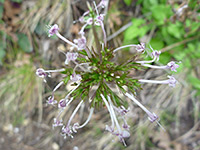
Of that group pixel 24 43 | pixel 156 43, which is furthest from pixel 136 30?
pixel 24 43

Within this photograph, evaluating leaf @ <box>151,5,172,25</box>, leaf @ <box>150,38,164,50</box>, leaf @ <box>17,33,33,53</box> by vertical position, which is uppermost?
leaf @ <box>17,33,33,53</box>

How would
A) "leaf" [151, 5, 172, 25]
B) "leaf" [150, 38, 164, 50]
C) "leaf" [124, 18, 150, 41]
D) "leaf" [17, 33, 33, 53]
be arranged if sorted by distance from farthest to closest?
"leaf" [17, 33, 33, 53] < "leaf" [150, 38, 164, 50] < "leaf" [124, 18, 150, 41] < "leaf" [151, 5, 172, 25]

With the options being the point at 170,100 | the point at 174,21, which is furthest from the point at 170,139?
the point at 174,21

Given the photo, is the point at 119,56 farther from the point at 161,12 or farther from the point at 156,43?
the point at 161,12

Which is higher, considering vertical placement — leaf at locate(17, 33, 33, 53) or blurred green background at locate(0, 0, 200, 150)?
leaf at locate(17, 33, 33, 53)

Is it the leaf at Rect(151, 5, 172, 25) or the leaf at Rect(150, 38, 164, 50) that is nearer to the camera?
the leaf at Rect(151, 5, 172, 25)

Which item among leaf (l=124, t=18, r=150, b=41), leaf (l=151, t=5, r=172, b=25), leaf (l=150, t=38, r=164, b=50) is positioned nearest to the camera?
leaf (l=151, t=5, r=172, b=25)

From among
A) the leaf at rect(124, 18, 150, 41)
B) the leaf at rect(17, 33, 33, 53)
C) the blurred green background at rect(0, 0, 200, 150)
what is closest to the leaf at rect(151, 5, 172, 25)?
the blurred green background at rect(0, 0, 200, 150)

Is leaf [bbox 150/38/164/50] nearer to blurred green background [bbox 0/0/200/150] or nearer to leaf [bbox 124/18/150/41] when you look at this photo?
blurred green background [bbox 0/0/200/150]
